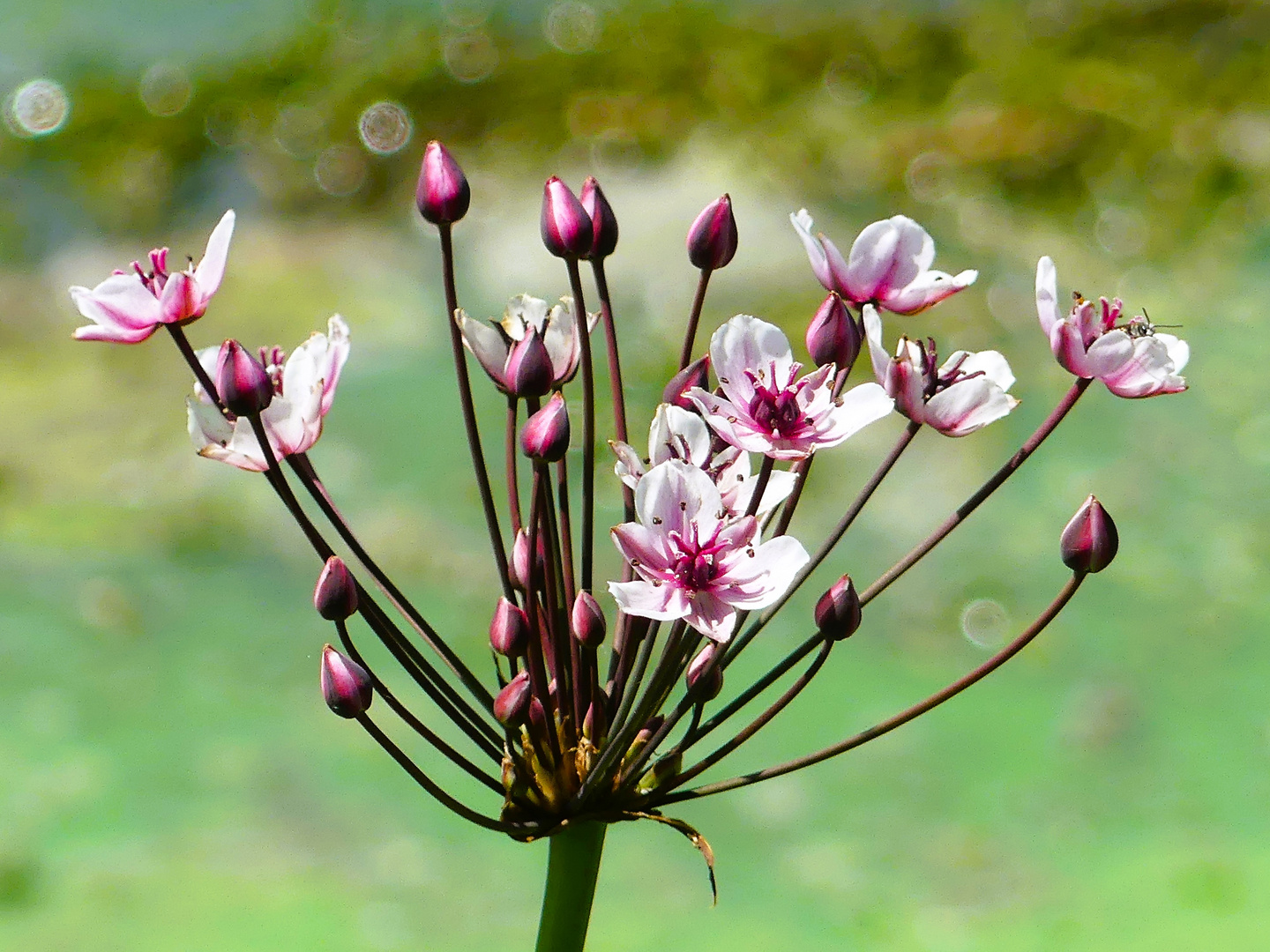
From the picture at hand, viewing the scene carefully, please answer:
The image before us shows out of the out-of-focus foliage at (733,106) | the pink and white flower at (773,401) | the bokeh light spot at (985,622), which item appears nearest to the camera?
the pink and white flower at (773,401)

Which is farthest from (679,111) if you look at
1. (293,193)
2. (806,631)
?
(806,631)

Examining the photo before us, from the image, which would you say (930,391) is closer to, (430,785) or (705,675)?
(705,675)

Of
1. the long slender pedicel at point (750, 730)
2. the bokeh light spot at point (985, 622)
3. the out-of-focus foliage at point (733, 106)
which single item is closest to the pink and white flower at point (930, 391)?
the long slender pedicel at point (750, 730)

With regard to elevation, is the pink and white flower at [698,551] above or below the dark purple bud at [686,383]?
below

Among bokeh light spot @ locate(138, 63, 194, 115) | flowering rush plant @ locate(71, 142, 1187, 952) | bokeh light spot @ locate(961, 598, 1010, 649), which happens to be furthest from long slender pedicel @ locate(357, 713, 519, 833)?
bokeh light spot @ locate(138, 63, 194, 115)

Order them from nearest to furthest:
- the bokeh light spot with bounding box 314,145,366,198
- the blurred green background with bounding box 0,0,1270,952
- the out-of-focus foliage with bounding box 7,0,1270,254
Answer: the blurred green background with bounding box 0,0,1270,952
the out-of-focus foliage with bounding box 7,0,1270,254
the bokeh light spot with bounding box 314,145,366,198

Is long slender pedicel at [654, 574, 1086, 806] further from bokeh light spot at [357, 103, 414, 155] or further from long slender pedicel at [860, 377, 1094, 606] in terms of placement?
bokeh light spot at [357, 103, 414, 155]

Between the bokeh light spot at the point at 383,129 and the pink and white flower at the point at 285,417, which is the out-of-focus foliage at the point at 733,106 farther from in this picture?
the pink and white flower at the point at 285,417
